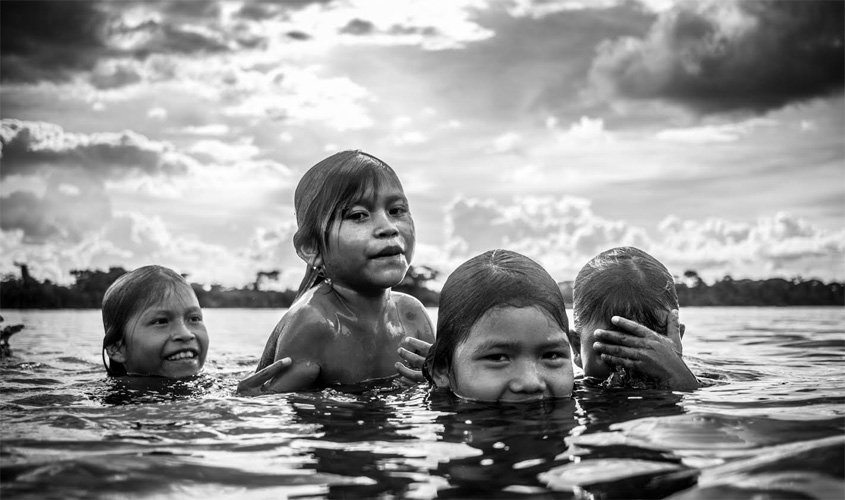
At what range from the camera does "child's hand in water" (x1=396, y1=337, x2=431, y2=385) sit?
18.0ft

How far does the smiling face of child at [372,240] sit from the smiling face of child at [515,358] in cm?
141

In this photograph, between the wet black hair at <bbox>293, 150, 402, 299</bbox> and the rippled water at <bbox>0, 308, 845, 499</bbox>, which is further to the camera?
the wet black hair at <bbox>293, 150, 402, 299</bbox>

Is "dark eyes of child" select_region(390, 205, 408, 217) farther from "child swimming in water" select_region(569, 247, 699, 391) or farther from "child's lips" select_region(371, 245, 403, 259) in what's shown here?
"child swimming in water" select_region(569, 247, 699, 391)

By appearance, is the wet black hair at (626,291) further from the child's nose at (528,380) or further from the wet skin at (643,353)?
the child's nose at (528,380)

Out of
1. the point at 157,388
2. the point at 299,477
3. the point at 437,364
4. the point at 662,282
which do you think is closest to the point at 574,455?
the point at 299,477

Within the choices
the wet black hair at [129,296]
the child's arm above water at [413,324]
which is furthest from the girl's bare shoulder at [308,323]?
the wet black hair at [129,296]

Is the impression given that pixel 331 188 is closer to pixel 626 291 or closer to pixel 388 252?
pixel 388 252

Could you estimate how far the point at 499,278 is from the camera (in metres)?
4.64

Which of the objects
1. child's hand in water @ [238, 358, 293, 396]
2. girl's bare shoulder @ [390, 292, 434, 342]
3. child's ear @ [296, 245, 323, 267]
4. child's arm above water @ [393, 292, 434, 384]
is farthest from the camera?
girl's bare shoulder @ [390, 292, 434, 342]

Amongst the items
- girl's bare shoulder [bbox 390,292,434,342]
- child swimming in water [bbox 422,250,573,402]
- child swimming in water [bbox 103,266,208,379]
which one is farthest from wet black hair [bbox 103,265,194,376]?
child swimming in water [bbox 422,250,573,402]

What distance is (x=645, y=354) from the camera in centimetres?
518

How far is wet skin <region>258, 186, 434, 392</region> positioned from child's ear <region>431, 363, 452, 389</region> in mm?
1049

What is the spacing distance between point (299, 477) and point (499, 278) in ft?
6.56

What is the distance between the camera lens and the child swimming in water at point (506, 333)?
4.45 metres
